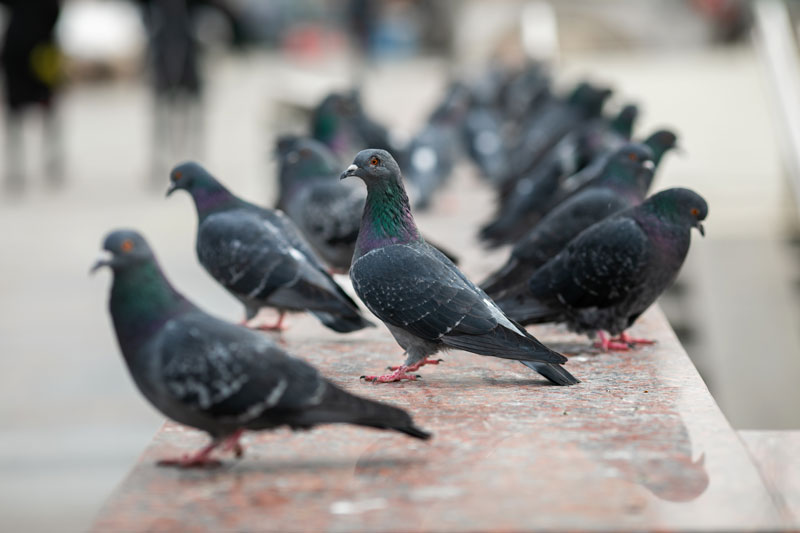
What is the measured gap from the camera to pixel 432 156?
10.4 metres

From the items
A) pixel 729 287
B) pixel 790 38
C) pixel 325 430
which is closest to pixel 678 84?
pixel 729 287

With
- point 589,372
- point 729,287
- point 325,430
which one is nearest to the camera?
point 325,430

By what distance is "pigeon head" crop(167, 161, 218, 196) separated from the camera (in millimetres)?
5520

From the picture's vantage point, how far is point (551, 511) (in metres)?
3.57

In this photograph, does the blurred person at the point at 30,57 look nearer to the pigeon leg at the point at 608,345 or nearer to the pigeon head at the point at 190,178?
the pigeon head at the point at 190,178

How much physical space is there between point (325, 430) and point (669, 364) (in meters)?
1.62

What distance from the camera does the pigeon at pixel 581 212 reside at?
230 inches

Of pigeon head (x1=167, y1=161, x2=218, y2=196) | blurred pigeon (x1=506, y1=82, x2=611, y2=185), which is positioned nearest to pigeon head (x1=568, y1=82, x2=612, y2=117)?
blurred pigeon (x1=506, y1=82, x2=611, y2=185)

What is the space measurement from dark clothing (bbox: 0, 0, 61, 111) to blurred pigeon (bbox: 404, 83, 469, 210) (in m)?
5.99

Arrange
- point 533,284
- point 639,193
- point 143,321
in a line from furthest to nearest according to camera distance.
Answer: point 639,193 < point 533,284 < point 143,321

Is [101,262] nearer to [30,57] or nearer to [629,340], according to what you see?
[629,340]

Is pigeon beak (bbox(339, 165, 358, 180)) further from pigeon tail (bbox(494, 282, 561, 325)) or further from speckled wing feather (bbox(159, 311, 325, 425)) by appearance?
speckled wing feather (bbox(159, 311, 325, 425))

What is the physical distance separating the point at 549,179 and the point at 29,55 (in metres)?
10.1

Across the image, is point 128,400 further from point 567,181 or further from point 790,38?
point 790,38
